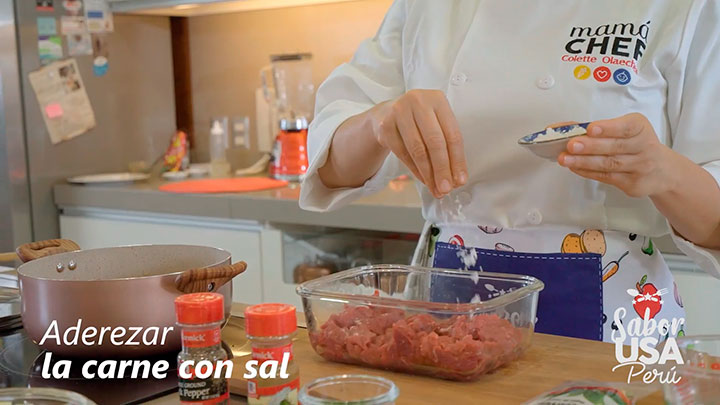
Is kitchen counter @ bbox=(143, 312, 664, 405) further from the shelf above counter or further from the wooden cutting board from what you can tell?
the shelf above counter

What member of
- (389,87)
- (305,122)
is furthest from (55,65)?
(389,87)

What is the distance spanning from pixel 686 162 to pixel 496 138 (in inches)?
11.0

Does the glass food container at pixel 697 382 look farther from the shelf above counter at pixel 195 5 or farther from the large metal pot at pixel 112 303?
the shelf above counter at pixel 195 5

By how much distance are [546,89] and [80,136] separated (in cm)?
180

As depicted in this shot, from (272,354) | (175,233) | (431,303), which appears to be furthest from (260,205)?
(272,354)

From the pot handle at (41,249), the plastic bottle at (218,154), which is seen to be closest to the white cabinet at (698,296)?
the pot handle at (41,249)

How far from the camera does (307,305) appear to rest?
852mm

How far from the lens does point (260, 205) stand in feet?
6.73

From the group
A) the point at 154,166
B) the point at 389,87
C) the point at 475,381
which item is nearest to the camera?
the point at 475,381

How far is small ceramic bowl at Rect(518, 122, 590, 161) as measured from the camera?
0.87 m

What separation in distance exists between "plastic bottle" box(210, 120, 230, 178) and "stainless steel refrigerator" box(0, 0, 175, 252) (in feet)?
0.79

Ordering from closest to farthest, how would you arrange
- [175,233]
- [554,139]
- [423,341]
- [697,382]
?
[697,382], [423,341], [554,139], [175,233]

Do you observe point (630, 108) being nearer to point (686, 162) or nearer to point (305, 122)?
point (686, 162)

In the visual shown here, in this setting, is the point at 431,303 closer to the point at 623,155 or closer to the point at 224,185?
the point at 623,155
